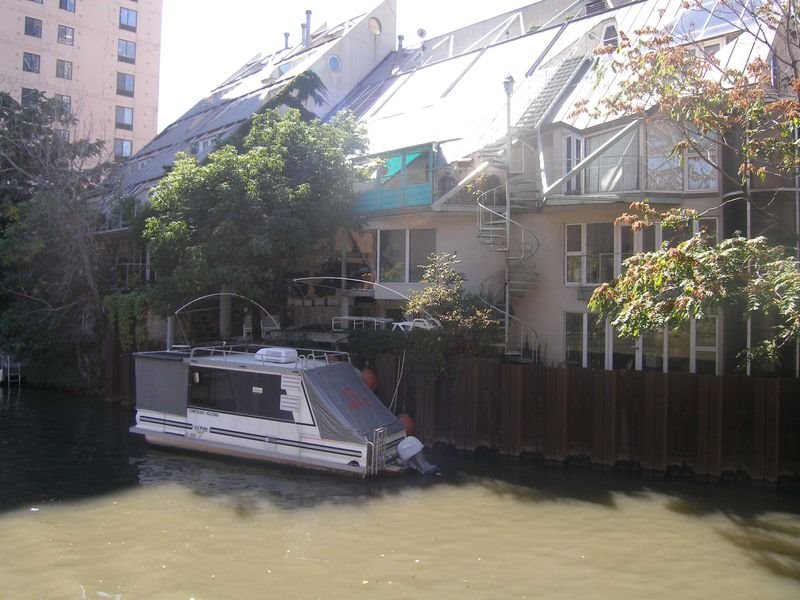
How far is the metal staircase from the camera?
2038 cm

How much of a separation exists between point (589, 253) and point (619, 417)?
549 cm

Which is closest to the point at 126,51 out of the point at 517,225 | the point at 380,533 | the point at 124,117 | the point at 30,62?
the point at 124,117

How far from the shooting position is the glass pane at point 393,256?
78.9ft

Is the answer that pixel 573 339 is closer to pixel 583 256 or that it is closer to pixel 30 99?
pixel 583 256

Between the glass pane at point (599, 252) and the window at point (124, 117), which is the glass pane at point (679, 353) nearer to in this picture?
the glass pane at point (599, 252)

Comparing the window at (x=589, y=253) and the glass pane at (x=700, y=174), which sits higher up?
the glass pane at (x=700, y=174)

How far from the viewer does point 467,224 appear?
22.8m

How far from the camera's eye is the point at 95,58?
5016 centimetres

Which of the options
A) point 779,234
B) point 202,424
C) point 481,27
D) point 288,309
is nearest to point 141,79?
point 481,27

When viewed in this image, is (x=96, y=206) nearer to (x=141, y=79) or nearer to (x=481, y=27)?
(x=481, y=27)

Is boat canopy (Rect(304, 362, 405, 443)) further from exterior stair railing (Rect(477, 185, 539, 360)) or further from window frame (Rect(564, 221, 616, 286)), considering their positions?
window frame (Rect(564, 221, 616, 286))

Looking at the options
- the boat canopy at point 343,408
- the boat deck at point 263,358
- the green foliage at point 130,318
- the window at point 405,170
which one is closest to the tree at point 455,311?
the boat deck at point 263,358

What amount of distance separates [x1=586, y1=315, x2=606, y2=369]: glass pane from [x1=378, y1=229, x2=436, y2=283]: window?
6.00 m

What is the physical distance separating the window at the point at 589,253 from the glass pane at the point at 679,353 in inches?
98.0
